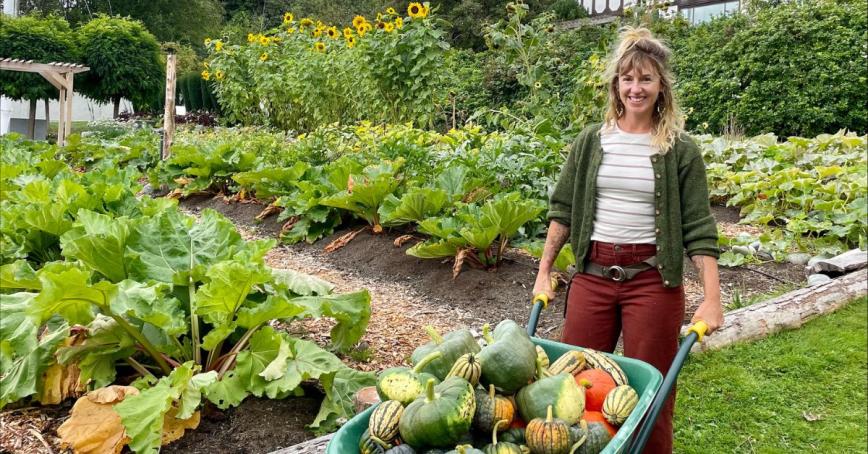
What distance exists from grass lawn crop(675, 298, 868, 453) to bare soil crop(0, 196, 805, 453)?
0.56 metres

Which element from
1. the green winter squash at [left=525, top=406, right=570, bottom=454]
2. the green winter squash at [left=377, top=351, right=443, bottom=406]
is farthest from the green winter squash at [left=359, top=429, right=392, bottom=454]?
the green winter squash at [left=525, top=406, right=570, bottom=454]

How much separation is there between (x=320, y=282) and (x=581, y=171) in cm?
144

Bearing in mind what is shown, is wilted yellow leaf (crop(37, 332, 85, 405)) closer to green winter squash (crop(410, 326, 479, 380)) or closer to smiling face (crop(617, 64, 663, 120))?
green winter squash (crop(410, 326, 479, 380))

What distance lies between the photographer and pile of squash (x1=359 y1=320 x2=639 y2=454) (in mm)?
1669

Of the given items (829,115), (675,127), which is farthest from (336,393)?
(829,115)

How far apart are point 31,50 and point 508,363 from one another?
23129mm

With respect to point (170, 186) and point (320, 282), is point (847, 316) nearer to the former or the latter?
point (320, 282)

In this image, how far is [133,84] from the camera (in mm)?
22438

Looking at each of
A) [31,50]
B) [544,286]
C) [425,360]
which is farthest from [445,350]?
[31,50]

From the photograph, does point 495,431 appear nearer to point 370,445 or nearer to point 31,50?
point 370,445

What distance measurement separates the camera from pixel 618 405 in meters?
1.84

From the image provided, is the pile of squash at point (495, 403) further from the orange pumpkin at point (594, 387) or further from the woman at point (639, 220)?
the woman at point (639, 220)

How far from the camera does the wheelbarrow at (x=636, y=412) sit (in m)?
1.74

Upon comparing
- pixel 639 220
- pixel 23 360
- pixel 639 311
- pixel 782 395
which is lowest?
pixel 782 395
